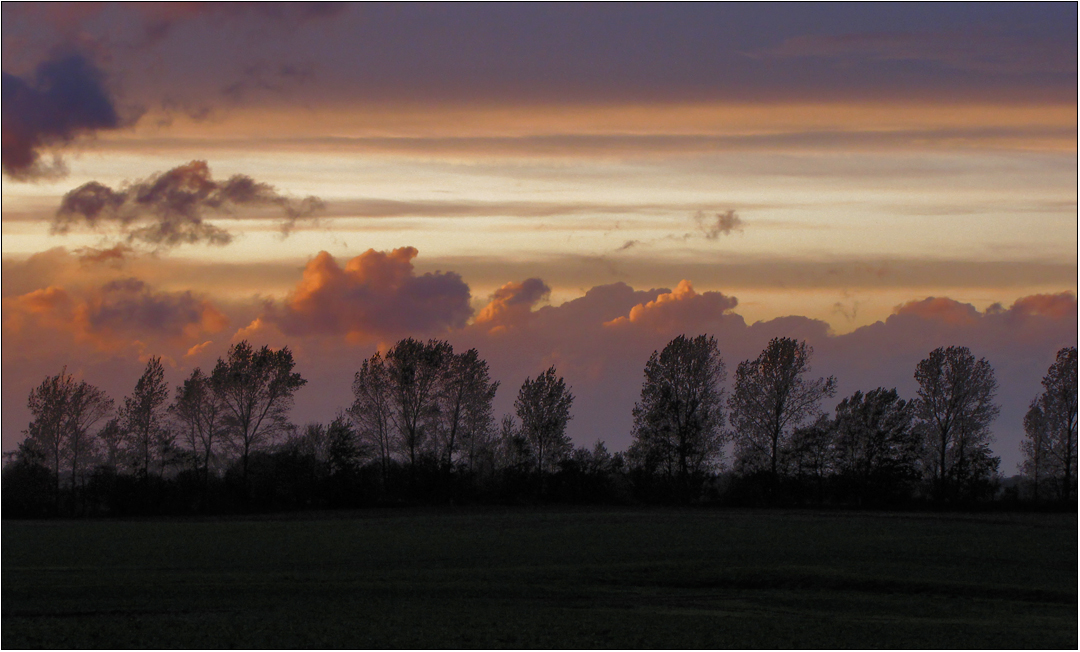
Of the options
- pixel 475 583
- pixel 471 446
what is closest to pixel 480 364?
pixel 471 446

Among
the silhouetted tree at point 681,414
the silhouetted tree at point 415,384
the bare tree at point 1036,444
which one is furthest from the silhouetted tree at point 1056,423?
the silhouetted tree at point 415,384

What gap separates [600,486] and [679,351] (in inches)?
446

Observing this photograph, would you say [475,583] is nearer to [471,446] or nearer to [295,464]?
[295,464]

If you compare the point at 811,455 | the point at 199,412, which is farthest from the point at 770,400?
the point at 199,412

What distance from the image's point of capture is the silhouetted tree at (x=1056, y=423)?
232ft

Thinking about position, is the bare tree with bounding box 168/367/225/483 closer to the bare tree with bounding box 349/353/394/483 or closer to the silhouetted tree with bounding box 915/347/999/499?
the bare tree with bounding box 349/353/394/483

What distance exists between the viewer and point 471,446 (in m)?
73.3

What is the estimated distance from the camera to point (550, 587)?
2484 cm

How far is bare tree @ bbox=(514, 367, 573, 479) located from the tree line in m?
0.12

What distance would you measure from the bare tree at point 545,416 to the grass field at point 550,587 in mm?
25943

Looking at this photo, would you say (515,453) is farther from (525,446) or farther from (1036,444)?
(1036,444)

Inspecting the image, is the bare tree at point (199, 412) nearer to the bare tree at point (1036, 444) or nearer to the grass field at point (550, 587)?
the grass field at point (550, 587)

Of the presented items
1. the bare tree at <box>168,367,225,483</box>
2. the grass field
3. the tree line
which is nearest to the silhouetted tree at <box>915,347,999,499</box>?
the tree line

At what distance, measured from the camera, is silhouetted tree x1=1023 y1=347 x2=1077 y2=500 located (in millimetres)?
70750
